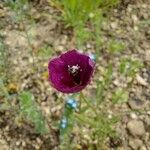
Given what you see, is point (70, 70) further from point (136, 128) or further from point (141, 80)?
point (141, 80)

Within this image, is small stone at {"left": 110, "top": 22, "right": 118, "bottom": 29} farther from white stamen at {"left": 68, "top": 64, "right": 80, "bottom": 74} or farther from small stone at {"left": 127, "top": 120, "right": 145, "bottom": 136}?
white stamen at {"left": 68, "top": 64, "right": 80, "bottom": 74}

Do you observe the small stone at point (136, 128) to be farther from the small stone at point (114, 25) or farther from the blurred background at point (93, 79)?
the small stone at point (114, 25)

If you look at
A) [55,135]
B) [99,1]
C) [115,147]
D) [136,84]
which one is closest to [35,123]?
[55,135]

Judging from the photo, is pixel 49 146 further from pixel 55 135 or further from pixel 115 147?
pixel 115 147

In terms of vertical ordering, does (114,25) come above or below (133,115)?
above

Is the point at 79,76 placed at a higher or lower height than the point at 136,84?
higher

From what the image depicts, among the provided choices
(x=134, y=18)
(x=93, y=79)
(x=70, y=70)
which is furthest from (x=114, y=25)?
(x=70, y=70)
